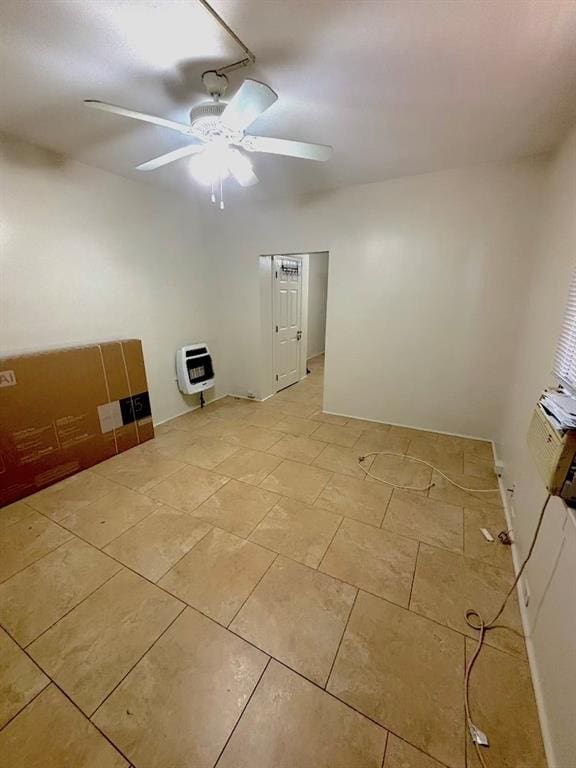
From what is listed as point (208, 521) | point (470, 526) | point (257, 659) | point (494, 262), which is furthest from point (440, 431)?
point (257, 659)

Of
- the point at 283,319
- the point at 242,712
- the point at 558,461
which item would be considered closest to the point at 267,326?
the point at 283,319

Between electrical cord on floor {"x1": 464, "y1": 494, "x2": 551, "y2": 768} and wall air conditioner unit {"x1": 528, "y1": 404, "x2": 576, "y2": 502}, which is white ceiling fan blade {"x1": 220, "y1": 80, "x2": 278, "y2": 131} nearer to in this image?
wall air conditioner unit {"x1": 528, "y1": 404, "x2": 576, "y2": 502}

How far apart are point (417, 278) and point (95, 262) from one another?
10.4 ft

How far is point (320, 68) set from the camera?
145cm

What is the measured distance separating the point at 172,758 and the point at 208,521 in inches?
44.1

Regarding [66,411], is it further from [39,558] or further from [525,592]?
[525,592]

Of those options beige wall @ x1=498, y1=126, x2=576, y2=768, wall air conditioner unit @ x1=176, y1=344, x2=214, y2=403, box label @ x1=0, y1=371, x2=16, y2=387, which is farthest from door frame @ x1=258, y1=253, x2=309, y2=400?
box label @ x1=0, y1=371, x2=16, y2=387

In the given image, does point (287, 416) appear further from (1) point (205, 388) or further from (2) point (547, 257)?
(2) point (547, 257)

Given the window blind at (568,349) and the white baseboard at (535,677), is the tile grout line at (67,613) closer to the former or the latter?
the white baseboard at (535,677)

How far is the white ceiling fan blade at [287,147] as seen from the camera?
1.62 m

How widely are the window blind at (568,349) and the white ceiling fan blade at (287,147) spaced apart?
155cm

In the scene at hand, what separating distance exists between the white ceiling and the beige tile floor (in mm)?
2550

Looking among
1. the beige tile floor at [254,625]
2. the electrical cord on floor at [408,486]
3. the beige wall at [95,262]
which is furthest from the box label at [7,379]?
the electrical cord on floor at [408,486]

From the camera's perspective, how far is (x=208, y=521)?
2.08 metres
